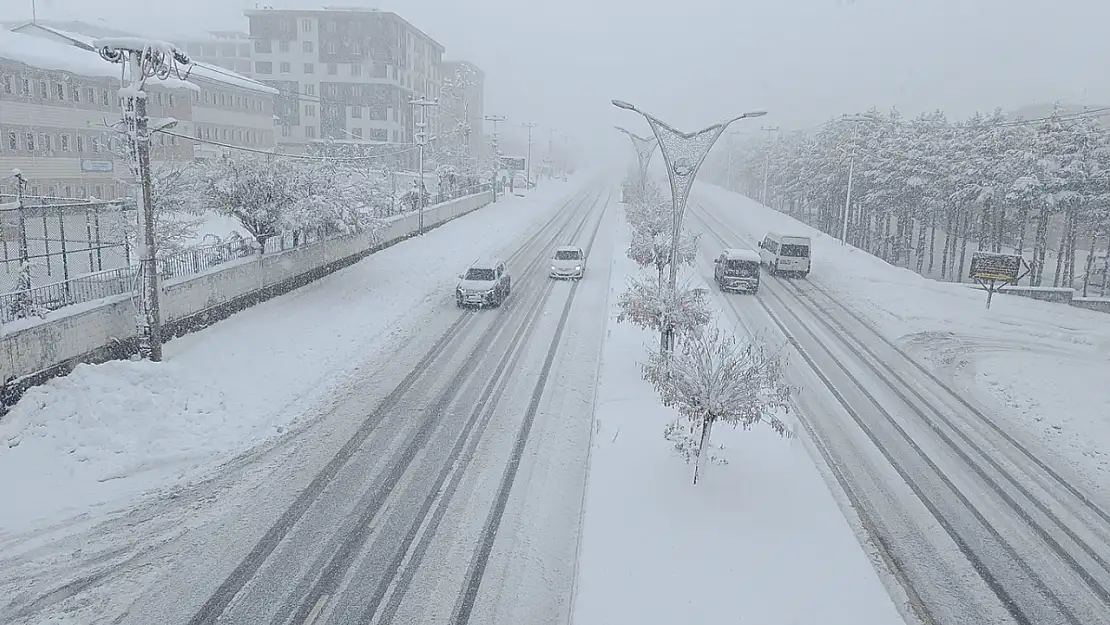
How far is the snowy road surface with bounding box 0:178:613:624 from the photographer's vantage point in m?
9.59

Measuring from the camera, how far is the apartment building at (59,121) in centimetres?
3788

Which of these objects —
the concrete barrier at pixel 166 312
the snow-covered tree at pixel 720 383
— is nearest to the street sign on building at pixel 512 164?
the concrete barrier at pixel 166 312

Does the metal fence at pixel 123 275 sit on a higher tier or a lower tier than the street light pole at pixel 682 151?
lower

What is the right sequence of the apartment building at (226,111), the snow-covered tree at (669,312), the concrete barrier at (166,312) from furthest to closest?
the apartment building at (226,111)
the snow-covered tree at (669,312)
the concrete barrier at (166,312)

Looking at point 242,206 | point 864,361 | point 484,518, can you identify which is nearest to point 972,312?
point 864,361

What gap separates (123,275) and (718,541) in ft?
51.9

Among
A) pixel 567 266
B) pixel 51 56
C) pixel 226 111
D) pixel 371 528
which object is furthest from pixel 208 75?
pixel 371 528

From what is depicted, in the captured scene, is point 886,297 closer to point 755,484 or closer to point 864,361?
point 864,361

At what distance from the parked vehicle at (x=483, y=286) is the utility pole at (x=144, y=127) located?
12272mm

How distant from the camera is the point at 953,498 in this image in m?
13.6

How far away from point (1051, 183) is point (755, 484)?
3749 centimetres

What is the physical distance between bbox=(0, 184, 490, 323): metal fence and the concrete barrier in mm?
314

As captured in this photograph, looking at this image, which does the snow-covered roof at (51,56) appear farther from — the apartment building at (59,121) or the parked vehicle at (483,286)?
the parked vehicle at (483,286)

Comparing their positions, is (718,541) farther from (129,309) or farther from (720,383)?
(129,309)
